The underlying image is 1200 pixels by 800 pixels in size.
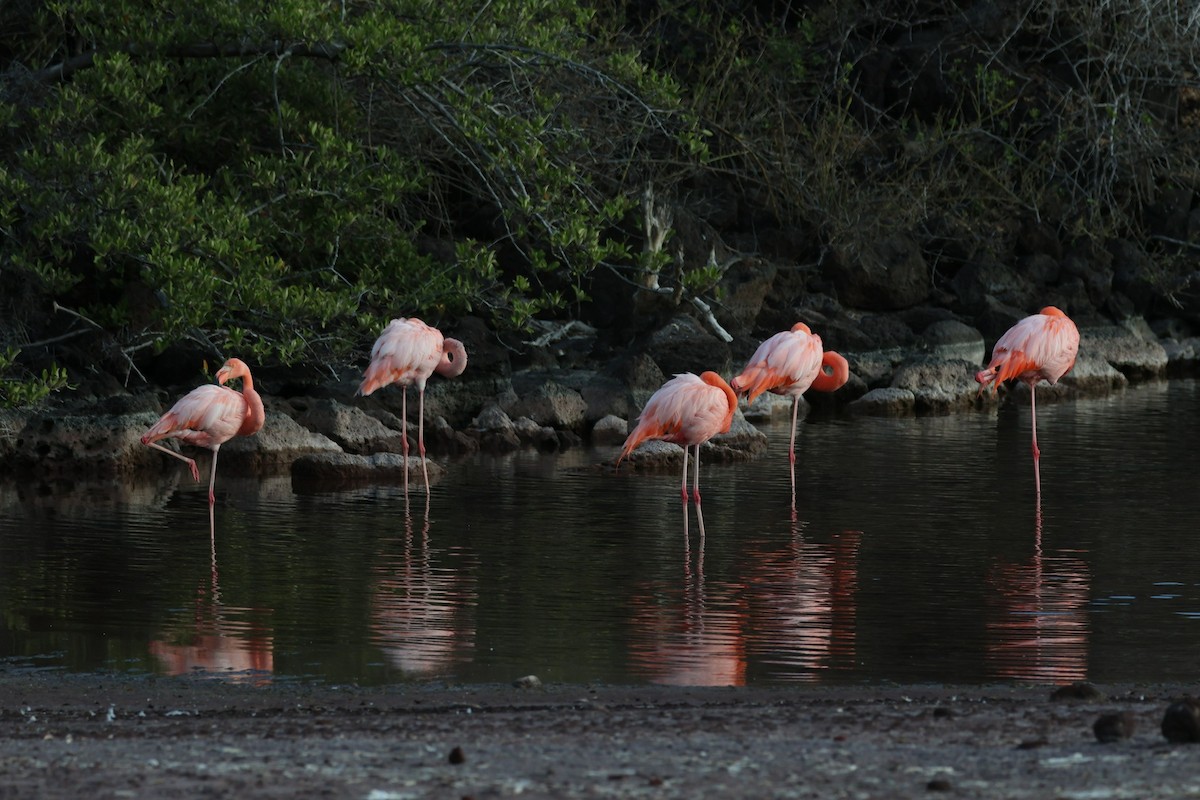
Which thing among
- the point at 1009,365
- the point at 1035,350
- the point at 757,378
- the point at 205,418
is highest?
the point at 1035,350

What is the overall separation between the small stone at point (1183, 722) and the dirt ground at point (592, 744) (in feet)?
0.15

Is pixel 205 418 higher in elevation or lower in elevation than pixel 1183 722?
higher

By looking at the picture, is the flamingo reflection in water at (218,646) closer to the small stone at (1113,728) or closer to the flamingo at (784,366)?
the small stone at (1113,728)

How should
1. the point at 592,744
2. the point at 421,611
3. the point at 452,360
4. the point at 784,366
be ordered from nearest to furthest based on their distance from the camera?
the point at 592,744 → the point at 421,611 → the point at 784,366 → the point at 452,360

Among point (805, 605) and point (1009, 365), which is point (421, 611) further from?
point (1009, 365)

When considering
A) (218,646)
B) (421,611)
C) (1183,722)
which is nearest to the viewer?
(1183,722)

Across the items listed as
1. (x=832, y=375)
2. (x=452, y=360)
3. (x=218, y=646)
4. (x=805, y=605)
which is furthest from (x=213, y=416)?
(x=832, y=375)

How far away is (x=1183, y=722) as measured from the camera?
4.86 metres

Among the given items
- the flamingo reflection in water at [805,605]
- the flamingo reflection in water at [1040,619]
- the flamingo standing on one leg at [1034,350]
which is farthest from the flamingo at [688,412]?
the flamingo standing on one leg at [1034,350]

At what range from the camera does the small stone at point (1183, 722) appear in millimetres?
4852

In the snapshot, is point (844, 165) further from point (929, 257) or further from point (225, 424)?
point (225, 424)

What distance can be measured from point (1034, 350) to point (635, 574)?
5.55 meters

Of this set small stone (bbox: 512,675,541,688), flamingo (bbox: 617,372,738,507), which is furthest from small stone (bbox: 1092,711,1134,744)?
flamingo (bbox: 617,372,738,507)

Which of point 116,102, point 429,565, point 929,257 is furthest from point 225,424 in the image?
point 929,257
